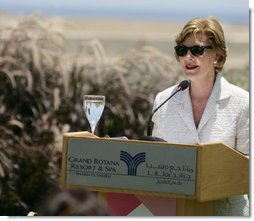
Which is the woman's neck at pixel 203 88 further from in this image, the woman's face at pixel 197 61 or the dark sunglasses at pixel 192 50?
the dark sunglasses at pixel 192 50

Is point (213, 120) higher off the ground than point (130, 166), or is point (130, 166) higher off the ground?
point (213, 120)

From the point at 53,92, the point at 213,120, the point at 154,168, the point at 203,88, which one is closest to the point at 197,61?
the point at 203,88

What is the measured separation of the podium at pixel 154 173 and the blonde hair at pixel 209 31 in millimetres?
604

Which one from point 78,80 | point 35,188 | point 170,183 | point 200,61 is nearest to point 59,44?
point 78,80

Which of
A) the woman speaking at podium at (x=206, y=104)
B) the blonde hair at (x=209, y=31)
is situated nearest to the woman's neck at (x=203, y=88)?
the woman speaking at podium at (x=206, y=104)

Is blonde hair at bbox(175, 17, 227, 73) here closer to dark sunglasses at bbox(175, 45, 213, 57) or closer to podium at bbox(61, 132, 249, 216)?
dark sunglasses at bbox(175, 45, 213, 57)

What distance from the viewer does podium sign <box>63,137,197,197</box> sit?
172 inches

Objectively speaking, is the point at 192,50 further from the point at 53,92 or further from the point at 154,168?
the point at 53,92

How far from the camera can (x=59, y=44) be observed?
25.7ft

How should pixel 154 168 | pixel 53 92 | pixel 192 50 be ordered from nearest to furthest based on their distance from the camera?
pixel 154 168, pixel 192 50, pixel 53 92

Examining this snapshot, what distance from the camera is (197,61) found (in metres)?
4.85

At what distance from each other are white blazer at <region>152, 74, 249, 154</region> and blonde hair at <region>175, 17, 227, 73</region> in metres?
0.18

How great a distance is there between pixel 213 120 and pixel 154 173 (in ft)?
1.91

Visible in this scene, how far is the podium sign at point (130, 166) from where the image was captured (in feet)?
14.3
